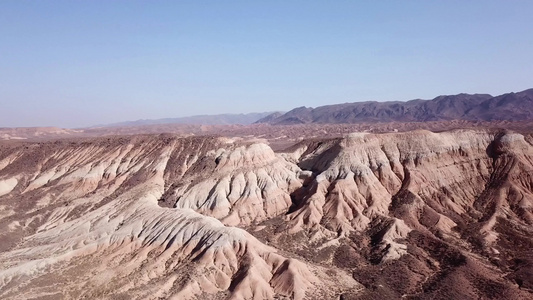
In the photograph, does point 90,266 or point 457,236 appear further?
point 457,236

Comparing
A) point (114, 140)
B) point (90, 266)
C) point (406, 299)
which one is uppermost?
point (114, 140)

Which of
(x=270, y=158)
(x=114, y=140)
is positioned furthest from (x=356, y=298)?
(x=114, y=140)

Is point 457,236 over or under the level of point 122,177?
under

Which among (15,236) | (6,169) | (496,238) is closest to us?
(496,238)

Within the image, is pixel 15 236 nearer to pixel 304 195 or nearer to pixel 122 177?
pixel 122 177

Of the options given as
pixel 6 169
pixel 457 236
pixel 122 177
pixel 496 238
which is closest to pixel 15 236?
pixel 122 177

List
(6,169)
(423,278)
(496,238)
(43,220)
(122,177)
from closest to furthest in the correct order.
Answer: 1. (423,278)
2. (496,238)
3. (43,220)
4. (122,177)
5. (6,169)
